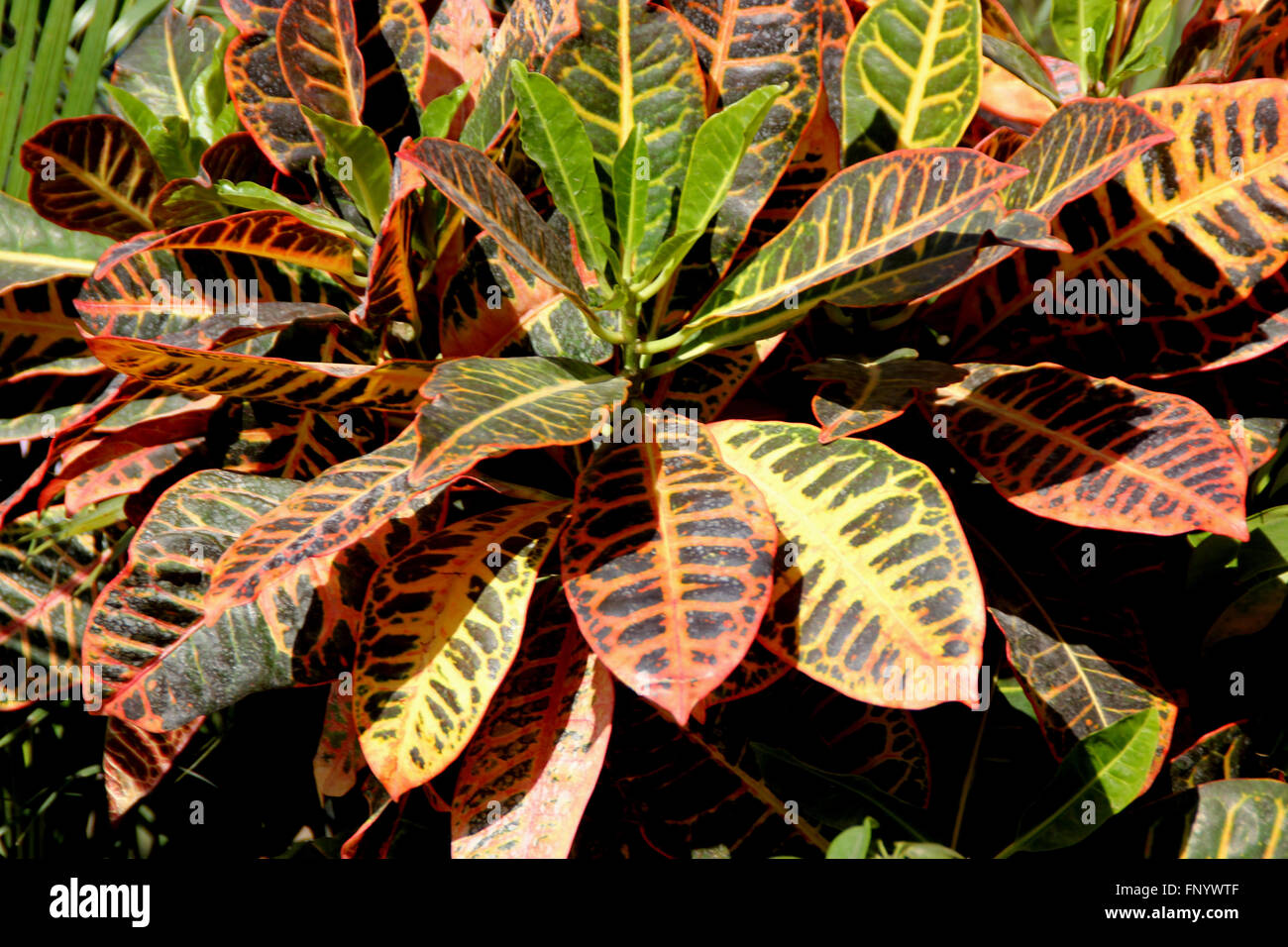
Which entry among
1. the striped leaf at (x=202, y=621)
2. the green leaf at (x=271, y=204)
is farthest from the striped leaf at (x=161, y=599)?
the green leaf at (x=271, y=204)

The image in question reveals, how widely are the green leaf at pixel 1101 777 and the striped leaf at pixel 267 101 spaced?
2.81 feet

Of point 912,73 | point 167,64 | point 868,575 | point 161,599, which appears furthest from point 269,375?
point 167,64

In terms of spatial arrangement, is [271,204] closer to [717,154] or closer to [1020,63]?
[717,154]

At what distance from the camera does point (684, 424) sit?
87 cm

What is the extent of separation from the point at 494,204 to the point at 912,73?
42cm

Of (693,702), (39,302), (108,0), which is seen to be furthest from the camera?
(108,0)

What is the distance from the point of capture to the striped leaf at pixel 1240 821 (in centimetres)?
85

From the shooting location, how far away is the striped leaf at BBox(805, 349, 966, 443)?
793 millimetres

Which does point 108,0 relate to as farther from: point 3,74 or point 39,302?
point 39,302

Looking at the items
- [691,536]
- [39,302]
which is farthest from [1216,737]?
[39,302]

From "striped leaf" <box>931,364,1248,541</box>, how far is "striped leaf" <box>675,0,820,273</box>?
9.4 inches

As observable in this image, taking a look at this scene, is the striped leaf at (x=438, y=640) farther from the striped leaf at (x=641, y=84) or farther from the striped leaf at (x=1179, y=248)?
the striped leaf at (x=1179, y=248)
